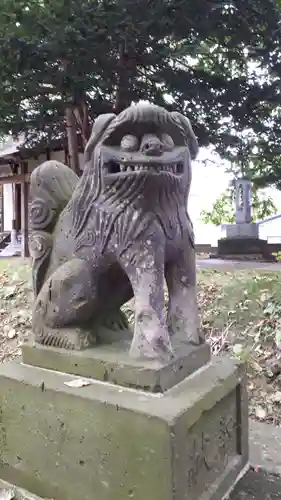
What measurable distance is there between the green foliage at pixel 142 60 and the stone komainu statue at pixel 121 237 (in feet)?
9.58

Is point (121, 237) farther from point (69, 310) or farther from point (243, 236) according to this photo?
point (243, 236)

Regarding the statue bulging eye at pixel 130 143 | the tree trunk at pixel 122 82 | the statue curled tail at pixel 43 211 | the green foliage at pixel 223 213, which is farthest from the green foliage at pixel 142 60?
the green foliage at pixel 223 213

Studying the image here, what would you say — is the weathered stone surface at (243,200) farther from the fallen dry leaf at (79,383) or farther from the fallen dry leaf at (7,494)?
the fallen dry leaf at (7,494)

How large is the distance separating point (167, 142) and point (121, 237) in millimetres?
323

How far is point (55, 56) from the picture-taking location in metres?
3.92

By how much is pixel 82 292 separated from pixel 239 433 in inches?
29.2

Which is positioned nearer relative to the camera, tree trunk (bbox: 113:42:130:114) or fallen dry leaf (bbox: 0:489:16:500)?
fallen dry leaf (bbox: 0:489:16:500)

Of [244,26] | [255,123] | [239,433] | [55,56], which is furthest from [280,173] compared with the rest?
[239,433]

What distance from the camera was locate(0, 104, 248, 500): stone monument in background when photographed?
115 cm

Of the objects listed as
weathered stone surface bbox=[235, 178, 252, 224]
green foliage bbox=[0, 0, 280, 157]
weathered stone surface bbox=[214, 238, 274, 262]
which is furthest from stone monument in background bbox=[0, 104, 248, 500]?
weathered stone surface bbox=[235, 178, 252, 224]

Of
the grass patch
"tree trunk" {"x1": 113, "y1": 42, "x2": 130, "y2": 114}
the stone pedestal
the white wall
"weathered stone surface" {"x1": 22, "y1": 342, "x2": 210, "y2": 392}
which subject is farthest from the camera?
the white wall

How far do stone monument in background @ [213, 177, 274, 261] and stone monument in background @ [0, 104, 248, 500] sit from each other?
5696 mm

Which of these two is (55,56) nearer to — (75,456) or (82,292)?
(82,292)

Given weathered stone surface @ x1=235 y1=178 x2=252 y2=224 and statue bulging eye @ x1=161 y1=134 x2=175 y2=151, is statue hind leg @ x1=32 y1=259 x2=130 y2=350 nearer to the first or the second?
statue bulging eye @ x1=161 y1=134 x2=175 y2=151
